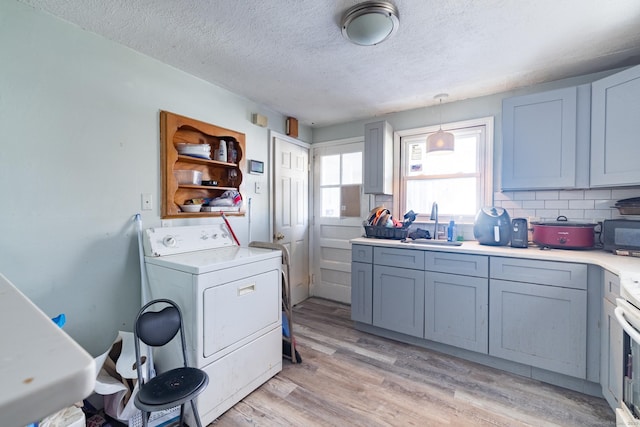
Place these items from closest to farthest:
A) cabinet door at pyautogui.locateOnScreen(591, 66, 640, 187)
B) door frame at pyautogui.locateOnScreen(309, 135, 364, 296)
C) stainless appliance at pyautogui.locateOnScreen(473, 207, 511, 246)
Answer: cabinet door at pyautogui.locateOnScreen(591, 66, 640, 187), stainless appliance at pyautogui.locateOnScreen(473, 207, 511, 246), door frame at pyautogui.locateOnScreen(309, 135, 364, 296)

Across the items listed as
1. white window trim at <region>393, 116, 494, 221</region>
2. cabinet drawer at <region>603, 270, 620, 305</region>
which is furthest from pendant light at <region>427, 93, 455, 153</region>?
cabinet drawer at <region>603, 270, 620, 305</region>

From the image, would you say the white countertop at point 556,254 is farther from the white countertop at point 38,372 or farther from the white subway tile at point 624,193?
the white countertop at point 38,372

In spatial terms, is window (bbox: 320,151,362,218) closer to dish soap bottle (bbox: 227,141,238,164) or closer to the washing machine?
dish soap bottle (bbox: 227,141,238,164)

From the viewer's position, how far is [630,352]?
55.1 inches

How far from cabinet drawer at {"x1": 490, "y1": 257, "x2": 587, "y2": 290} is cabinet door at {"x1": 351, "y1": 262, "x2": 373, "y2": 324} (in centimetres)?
107

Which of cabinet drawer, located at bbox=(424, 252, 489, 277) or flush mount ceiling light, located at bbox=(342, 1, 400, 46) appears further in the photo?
cabinet drawer, located at bbox=(424, 252, 489, 277)

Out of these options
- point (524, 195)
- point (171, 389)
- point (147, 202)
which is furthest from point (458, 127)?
point (171, 389)

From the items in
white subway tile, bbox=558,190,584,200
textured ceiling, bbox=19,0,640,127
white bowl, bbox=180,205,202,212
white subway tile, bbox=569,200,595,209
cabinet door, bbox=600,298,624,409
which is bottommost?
cabinet door, bbox=600,298,624,409

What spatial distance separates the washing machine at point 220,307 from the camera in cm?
160

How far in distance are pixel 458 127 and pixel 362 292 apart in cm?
198

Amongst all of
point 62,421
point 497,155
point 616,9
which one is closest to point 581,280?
point 497,155

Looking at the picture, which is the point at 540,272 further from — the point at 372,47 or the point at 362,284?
the point at 372,47

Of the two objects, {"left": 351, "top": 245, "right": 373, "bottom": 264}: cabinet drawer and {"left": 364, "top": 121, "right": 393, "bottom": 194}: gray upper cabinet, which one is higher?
{"left": 364, "top": 121, "right": 393, "bottom": 194}: gray upper cabinet

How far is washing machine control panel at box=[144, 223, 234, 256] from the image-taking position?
6.28ft
